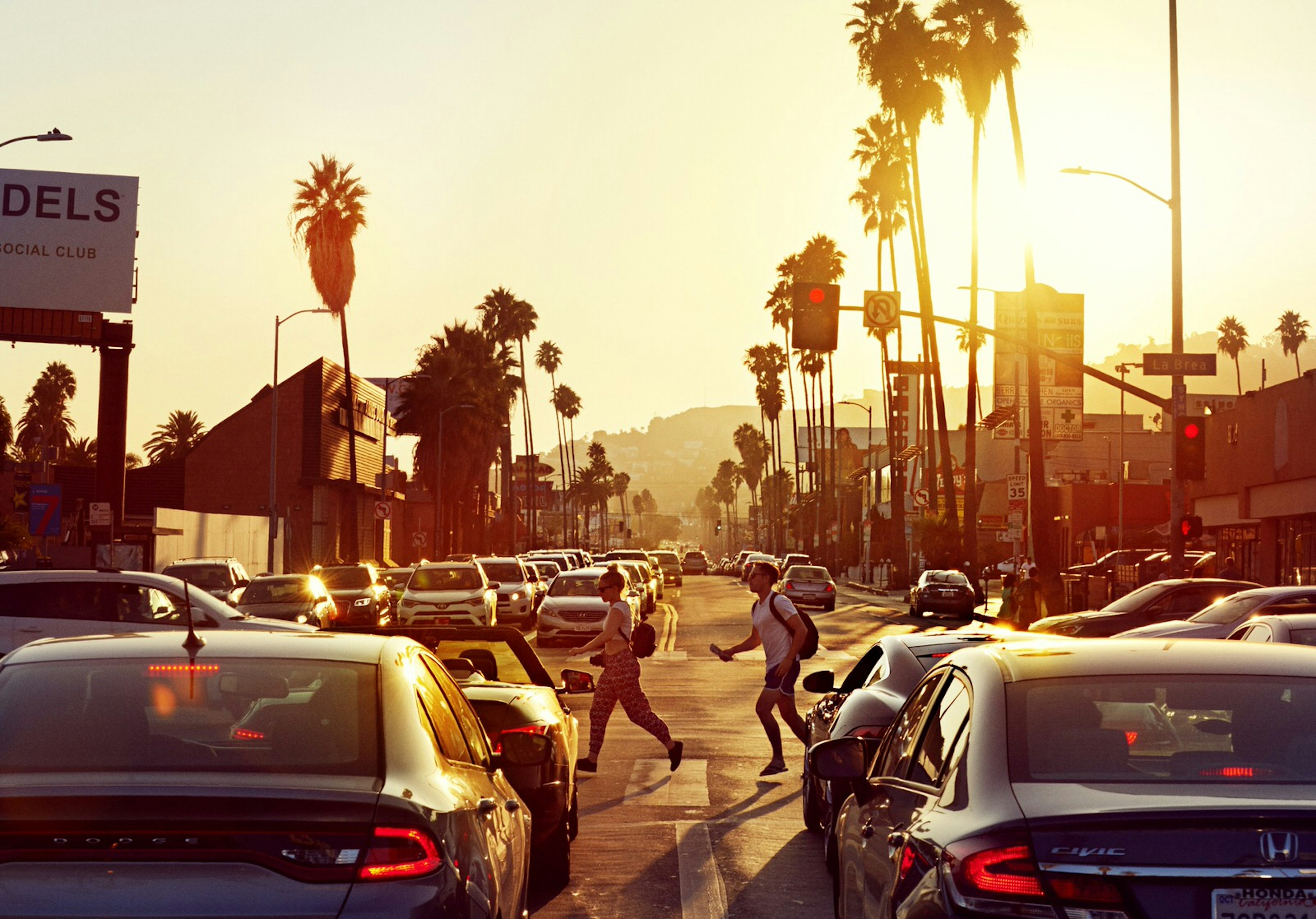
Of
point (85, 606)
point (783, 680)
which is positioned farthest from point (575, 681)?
point (85, 606)

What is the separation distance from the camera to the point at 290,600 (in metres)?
30.2

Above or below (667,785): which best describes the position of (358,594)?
above

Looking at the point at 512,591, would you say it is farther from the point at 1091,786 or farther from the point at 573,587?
the point at 1091,786

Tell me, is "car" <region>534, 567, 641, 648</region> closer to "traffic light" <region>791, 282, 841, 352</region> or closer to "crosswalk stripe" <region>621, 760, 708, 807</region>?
"traffic light" <region>791, 282, 841, 352</region>

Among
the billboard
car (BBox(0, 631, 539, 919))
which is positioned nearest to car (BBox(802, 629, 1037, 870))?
car (BBox(0, 631, 539, 919))

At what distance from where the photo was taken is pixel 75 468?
79.2 metres

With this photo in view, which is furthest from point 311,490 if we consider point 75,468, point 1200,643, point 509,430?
point 1200,643

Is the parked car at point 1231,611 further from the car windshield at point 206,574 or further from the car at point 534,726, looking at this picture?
the car windshield at point 206,574

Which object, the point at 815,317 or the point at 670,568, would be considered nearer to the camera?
the point at 815,317

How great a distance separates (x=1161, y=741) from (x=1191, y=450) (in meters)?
23.4

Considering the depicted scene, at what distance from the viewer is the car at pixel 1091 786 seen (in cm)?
413

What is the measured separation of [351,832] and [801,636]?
35.4ft

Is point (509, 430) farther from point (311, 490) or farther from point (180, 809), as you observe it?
point (180, 809)

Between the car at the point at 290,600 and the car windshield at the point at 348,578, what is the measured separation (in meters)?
5.78
